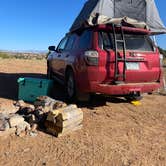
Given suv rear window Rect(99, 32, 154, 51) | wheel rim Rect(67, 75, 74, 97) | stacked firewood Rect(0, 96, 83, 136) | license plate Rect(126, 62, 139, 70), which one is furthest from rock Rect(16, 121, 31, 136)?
license plate Rect(126, 62, 139, 70)

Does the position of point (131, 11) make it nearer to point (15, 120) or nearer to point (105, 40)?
point (105, 40)

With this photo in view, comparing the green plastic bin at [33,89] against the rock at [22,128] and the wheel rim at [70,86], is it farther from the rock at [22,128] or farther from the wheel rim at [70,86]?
the rock at [22,128]

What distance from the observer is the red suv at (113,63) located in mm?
6738

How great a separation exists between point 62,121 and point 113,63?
1.93 meters

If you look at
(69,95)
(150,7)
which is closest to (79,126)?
(69,95)

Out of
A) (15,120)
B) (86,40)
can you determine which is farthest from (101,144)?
(86,40)

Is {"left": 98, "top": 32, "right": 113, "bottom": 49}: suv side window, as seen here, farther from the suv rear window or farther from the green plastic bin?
the green plastic bin

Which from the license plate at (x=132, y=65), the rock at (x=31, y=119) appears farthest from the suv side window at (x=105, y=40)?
the rock at (x=31, y=119)

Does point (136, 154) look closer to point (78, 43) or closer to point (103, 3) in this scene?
point (78, 43)

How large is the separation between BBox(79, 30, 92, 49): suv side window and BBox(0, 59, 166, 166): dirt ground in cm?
140

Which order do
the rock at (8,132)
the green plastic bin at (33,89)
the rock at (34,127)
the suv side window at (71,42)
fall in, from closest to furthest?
1. the rock at (8,132)
2. the rock at (34,127)
3. the green plastic bin at (33,89)
4. the suv side window at (71,42)

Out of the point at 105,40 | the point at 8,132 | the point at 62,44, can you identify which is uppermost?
the point at 105,40

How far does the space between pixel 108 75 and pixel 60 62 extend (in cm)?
243

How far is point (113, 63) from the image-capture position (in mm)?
6746
